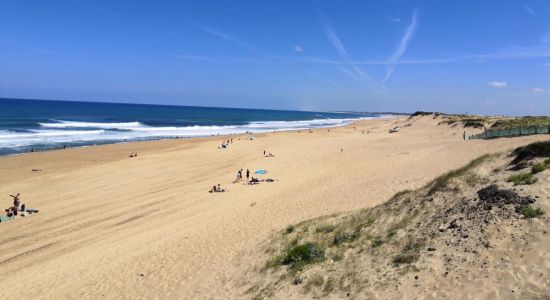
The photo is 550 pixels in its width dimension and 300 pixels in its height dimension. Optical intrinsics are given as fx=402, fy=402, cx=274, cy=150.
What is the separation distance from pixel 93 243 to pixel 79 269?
2.55 m

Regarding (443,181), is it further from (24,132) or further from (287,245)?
(24,132)

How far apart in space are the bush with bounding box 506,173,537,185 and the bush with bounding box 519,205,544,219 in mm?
1554

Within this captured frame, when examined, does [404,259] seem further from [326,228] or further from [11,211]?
[11,211]

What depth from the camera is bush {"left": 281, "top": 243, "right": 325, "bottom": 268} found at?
380 inches

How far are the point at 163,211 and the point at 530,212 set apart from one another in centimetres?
1481

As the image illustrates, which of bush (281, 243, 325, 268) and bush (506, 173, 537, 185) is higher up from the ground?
bush (506, 173, 537, 185)

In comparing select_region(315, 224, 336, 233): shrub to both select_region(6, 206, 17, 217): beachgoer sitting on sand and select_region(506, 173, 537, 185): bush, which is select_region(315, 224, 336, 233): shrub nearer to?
select_region(506, 173, 537, 185): bush

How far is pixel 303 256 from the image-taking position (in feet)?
32.7

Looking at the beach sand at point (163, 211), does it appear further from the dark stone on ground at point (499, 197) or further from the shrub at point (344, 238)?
the dark stone on ground at point (499, 197)

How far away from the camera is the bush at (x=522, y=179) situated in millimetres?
9665

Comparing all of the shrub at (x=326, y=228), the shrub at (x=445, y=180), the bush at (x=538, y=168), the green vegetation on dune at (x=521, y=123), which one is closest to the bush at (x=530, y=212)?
the bush at (x=538, y=168)

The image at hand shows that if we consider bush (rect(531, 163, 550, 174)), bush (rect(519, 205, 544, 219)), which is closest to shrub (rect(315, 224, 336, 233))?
bush (rect(519, 205, 544, 219))

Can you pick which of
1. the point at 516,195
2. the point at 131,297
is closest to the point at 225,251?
the point at 131,297

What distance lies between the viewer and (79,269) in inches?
487
